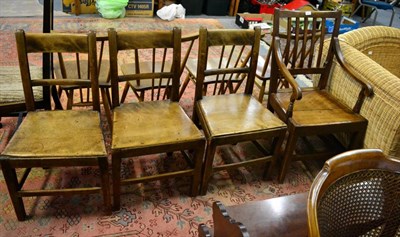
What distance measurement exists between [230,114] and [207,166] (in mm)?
327

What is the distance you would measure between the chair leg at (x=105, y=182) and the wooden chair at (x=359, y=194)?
104cm

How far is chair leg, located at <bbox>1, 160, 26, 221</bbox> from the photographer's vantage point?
1.52 meters

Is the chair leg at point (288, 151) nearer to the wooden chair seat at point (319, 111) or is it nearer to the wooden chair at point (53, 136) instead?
the wooden chair seat at point (319, 111)

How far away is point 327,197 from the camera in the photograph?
904mm

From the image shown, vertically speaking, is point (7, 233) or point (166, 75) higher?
point (166, 75)

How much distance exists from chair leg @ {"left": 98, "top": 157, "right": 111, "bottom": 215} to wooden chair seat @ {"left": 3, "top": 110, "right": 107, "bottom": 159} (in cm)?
4

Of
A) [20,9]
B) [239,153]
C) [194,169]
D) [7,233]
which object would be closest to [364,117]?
[239,153]

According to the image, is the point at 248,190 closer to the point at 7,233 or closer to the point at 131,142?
the point at 131,142

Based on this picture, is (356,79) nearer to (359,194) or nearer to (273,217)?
(273,217)

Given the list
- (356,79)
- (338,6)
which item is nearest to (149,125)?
(356,79)

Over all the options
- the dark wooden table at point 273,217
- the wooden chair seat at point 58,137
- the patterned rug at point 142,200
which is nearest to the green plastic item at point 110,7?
the patterned rug at point 142,200

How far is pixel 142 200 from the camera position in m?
1.92

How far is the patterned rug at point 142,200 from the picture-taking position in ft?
5.66

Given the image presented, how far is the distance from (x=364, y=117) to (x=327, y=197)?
4.49 ft
